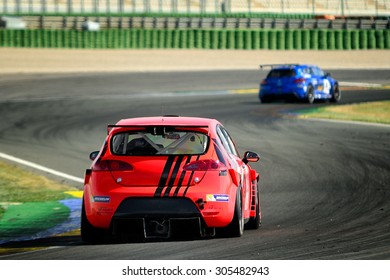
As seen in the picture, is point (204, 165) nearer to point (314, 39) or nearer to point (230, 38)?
point (230, 38)

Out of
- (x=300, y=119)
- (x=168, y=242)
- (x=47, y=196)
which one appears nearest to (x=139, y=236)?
(x=168, y=242)

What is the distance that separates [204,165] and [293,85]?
79.1 feet

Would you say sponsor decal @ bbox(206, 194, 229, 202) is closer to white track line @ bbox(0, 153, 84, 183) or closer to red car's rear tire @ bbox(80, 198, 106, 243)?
red car's rear tire @ bbox(80, 198, 106, 243)

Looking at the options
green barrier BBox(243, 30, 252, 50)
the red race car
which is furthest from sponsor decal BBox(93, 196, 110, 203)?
green barrier BBox(243, 30, 252, 50)

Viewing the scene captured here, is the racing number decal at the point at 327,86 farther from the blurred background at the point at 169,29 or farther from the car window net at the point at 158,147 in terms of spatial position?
the car window net at the point at 158,147

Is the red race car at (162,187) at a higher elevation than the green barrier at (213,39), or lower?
higher

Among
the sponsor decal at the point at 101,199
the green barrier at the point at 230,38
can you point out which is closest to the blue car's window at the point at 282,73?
the green barrier at the point at 230,38

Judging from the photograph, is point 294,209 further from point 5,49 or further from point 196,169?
point 5,49

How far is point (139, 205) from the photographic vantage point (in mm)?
9781

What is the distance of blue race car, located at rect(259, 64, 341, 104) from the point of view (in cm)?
3375

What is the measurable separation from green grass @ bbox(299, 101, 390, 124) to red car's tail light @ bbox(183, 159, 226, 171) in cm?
1661

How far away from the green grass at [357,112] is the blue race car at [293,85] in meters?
→ 1.52

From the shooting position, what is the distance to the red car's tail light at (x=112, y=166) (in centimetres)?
995

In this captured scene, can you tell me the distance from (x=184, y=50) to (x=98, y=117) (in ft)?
76.9
